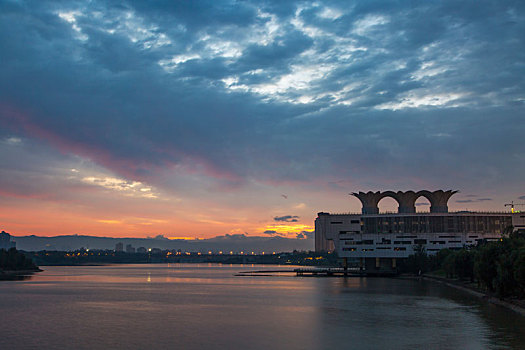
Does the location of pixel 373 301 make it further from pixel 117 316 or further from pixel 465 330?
pixel 117 316

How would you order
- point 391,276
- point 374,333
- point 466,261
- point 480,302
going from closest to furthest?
point 374,333, point 480,302, point 466,261, point 391,276

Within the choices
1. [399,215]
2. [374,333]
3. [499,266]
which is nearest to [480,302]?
[499,266]

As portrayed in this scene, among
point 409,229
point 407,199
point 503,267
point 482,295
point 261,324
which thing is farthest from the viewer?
point 407,199

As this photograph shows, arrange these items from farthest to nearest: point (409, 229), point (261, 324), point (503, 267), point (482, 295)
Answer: point (409, 229), point (482, 295), point (503, 267), point (261, 324)

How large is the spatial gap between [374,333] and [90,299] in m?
50.5

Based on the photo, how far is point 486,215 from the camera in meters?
184

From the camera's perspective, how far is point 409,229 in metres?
184

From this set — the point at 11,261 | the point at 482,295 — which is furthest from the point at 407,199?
the point at 11,261

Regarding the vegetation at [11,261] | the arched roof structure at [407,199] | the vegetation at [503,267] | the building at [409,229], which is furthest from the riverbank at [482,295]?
the vegetation at [11,261]

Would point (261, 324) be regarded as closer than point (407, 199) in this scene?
Yes

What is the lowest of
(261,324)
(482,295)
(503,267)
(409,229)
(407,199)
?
(261,324)

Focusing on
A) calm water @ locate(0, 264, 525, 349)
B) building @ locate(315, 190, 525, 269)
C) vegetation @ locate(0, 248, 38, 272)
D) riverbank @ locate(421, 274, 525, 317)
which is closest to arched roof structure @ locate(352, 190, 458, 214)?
building @ locate(315, 190, 525, 269)

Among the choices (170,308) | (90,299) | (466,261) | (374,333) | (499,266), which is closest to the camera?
(374,333)

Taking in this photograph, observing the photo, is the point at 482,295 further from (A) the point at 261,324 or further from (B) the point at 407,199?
(B) the point at 407,199
